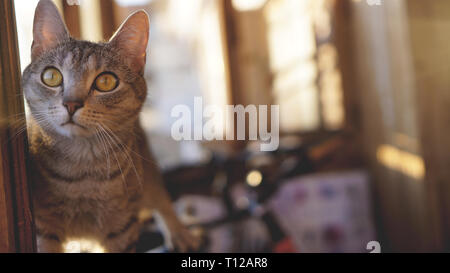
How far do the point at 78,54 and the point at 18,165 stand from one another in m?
0.16

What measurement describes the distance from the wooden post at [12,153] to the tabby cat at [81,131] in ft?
0.08

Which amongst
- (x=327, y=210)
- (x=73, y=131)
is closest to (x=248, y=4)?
(x=327, y=210)

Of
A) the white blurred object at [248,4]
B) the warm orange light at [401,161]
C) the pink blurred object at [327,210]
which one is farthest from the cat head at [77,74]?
the white blurred object at [248,4]

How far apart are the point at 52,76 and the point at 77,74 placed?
4cm

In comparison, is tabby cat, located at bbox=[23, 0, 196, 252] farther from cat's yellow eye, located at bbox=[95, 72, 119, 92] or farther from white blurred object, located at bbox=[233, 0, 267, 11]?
white blurred object, located at bbox=[233, 0, 267, 11]

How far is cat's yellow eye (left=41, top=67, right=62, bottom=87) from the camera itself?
0.42 meters

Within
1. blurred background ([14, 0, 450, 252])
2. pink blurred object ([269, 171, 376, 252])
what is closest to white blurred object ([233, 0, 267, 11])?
blurred background ([14, 0, 450, 252])

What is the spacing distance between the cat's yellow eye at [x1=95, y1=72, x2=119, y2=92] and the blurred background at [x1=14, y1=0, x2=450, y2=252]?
20.6 inches

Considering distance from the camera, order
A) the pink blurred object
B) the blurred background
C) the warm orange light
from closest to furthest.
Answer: the blurred background → the warm orange light → the pink blurred object

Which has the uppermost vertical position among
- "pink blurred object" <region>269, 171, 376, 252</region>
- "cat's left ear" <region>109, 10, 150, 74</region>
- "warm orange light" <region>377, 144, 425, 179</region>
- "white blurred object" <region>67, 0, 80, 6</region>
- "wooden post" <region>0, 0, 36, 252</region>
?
"white blurred object" <region>67, 0, 80, 6</region>

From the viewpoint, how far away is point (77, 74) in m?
0.42

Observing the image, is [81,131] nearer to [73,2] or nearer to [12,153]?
[12,153]

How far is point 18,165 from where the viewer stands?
0.39 metres

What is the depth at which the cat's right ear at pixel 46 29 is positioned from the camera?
0.39m
